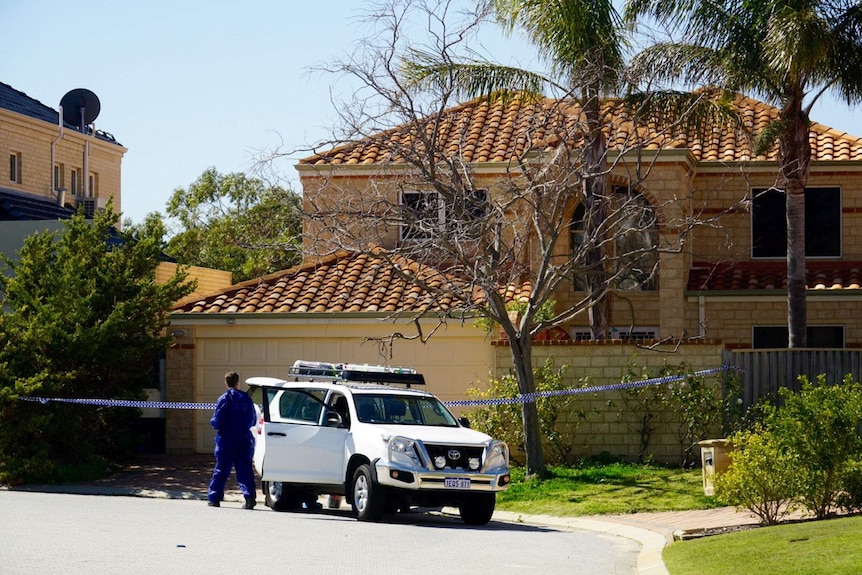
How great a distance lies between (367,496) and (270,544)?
2792 mm

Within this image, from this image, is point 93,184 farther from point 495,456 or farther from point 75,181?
point 495,456

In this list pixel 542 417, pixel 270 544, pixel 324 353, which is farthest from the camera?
pixel 324 353

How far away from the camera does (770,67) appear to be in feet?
69.7

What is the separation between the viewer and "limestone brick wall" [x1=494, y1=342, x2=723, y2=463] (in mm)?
20656

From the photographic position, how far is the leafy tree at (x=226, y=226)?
3869cm

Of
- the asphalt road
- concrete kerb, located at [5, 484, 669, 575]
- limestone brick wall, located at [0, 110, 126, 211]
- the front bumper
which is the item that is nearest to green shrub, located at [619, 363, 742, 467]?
concrete kerb, located at [5, 484, 669, 575]

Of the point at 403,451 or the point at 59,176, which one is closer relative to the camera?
the point at 403,451

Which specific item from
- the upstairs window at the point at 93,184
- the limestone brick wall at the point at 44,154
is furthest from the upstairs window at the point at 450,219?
the upstairs window at the point at 93,184

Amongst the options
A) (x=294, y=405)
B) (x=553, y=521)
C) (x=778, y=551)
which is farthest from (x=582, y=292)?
(x=778, y=551)

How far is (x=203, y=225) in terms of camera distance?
50906 mm

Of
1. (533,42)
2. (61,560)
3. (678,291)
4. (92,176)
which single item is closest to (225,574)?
(61,560)

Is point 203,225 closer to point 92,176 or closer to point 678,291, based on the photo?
point 92,176

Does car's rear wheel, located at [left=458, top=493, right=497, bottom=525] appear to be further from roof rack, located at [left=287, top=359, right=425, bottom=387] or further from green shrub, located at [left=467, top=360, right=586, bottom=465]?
green shrub, located at [left=467, top=360, right=586, bottom=465]

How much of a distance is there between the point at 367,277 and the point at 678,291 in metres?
6.28
